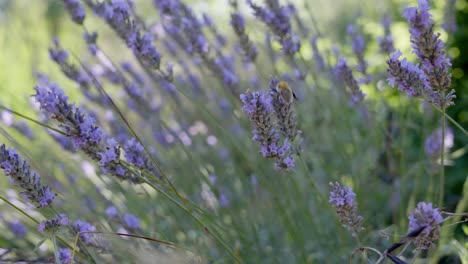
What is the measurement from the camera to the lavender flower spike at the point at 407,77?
3.10ft

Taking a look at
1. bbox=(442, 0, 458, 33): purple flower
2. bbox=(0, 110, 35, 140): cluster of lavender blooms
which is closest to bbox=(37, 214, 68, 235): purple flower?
bbox=(0, 110, 35, 140): cluster of lavender blooms

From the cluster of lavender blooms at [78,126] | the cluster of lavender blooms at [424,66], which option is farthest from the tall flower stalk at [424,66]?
the cluster of lavender blooms at [78,126]

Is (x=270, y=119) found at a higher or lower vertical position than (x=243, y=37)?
lower

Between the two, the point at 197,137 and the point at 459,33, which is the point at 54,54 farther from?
the point at 459,33

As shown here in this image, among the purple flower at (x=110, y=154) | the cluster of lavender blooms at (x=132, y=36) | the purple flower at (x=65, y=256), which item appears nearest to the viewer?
the purple flower at (x=110, y=154)

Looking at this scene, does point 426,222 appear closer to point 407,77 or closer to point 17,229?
point 407,77

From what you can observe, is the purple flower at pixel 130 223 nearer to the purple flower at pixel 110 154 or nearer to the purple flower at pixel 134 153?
the purple flower at pixel 134 153

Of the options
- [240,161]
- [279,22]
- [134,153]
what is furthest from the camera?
[240,161]

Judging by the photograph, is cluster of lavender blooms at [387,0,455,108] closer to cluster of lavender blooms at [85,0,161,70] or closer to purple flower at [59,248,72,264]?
cluster of lavender blooms at [85,0,161,70]

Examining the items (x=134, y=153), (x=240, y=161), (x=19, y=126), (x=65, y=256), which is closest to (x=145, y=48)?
(x=134, y=153)

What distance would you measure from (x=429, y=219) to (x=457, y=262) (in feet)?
3.28

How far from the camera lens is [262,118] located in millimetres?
961

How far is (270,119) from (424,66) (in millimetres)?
292

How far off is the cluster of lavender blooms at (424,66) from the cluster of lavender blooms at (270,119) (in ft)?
0.67
